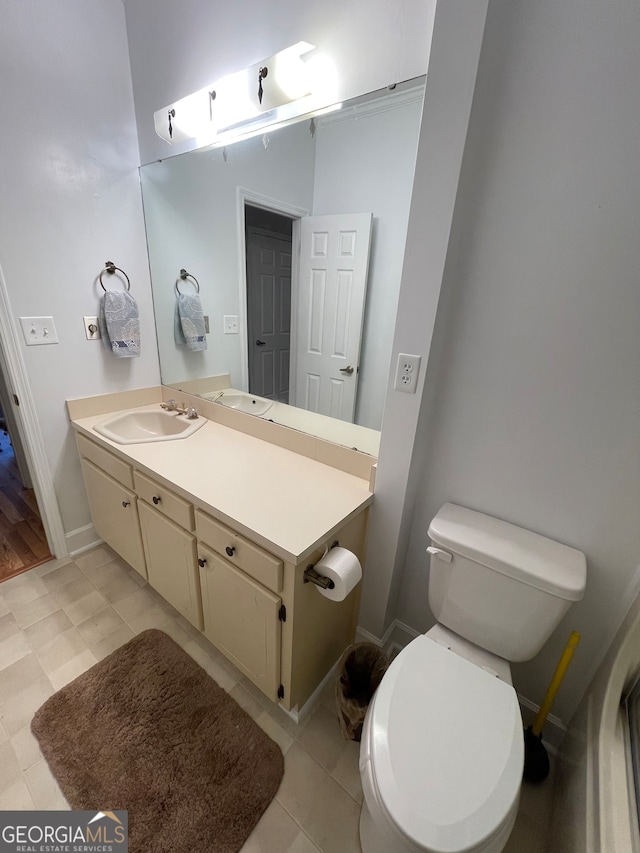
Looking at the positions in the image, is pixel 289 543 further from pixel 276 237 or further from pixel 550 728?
pixel 276 237

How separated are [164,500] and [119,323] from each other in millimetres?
1047

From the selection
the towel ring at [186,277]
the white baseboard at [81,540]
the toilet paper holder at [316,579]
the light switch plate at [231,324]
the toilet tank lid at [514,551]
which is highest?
the towel ring at [186,277]

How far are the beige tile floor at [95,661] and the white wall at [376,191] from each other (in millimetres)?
1147

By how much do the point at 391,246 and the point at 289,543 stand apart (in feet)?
3.40

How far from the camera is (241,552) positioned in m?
1.06

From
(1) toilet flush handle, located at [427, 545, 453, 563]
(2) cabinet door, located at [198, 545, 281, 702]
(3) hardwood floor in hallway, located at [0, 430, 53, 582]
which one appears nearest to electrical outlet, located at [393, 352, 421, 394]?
(1) toilet flush handle, located at [427, 545, 453, 563]

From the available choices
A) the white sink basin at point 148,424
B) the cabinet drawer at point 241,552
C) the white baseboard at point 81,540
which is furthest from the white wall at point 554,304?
the white baseboard at point 81,540

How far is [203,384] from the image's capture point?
191cm

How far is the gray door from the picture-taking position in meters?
1.54

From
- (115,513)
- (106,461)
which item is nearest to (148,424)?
(106,461)

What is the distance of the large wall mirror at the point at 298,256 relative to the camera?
118cm

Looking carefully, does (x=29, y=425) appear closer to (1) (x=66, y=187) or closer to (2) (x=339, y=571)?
(1) (x=66, y=187)

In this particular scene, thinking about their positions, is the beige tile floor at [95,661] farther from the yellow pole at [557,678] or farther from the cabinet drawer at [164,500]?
the cabinet drawer at [164,500]

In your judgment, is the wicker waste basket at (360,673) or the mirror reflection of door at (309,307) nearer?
the wicker waste basket at (360,673)
